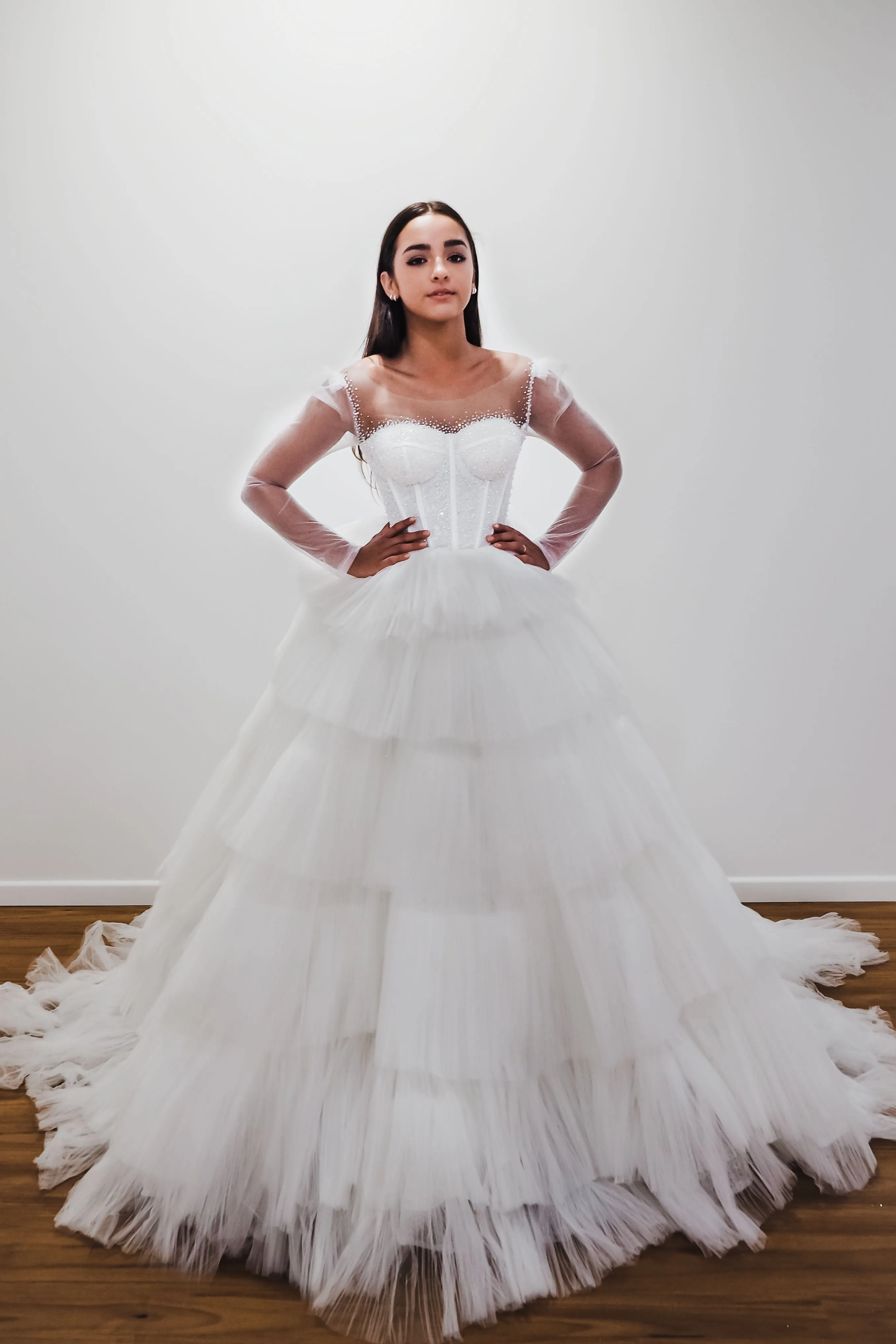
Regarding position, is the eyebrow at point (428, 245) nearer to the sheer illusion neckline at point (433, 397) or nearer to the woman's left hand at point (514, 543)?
the sheer illusion neckline at point (433, 397)

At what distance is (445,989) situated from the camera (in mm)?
1597

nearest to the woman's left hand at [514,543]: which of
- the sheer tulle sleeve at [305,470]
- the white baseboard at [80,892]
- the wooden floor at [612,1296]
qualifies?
the sheer tulle sleeve at [305,470]

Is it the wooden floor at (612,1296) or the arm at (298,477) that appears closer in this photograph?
the wooden floor at (612,1296)

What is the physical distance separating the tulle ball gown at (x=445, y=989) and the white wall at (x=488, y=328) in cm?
89

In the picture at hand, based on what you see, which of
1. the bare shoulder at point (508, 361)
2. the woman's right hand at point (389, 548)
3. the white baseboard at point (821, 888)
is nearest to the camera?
the woman's right hand at point (389, 548)

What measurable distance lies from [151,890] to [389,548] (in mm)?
1618

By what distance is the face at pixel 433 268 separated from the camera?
1909mm

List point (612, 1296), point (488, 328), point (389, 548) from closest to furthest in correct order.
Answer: point (612, 1296) < point (389, 548) < point (488, 328)

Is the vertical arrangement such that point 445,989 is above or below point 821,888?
above

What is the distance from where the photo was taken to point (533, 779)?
172cm

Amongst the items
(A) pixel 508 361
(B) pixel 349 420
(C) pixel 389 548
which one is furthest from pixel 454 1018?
(A) pixel 508 361

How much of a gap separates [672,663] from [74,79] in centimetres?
221

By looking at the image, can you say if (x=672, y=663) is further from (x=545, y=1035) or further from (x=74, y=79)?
(x=74, y=79)

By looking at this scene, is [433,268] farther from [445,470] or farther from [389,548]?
[389,548]
